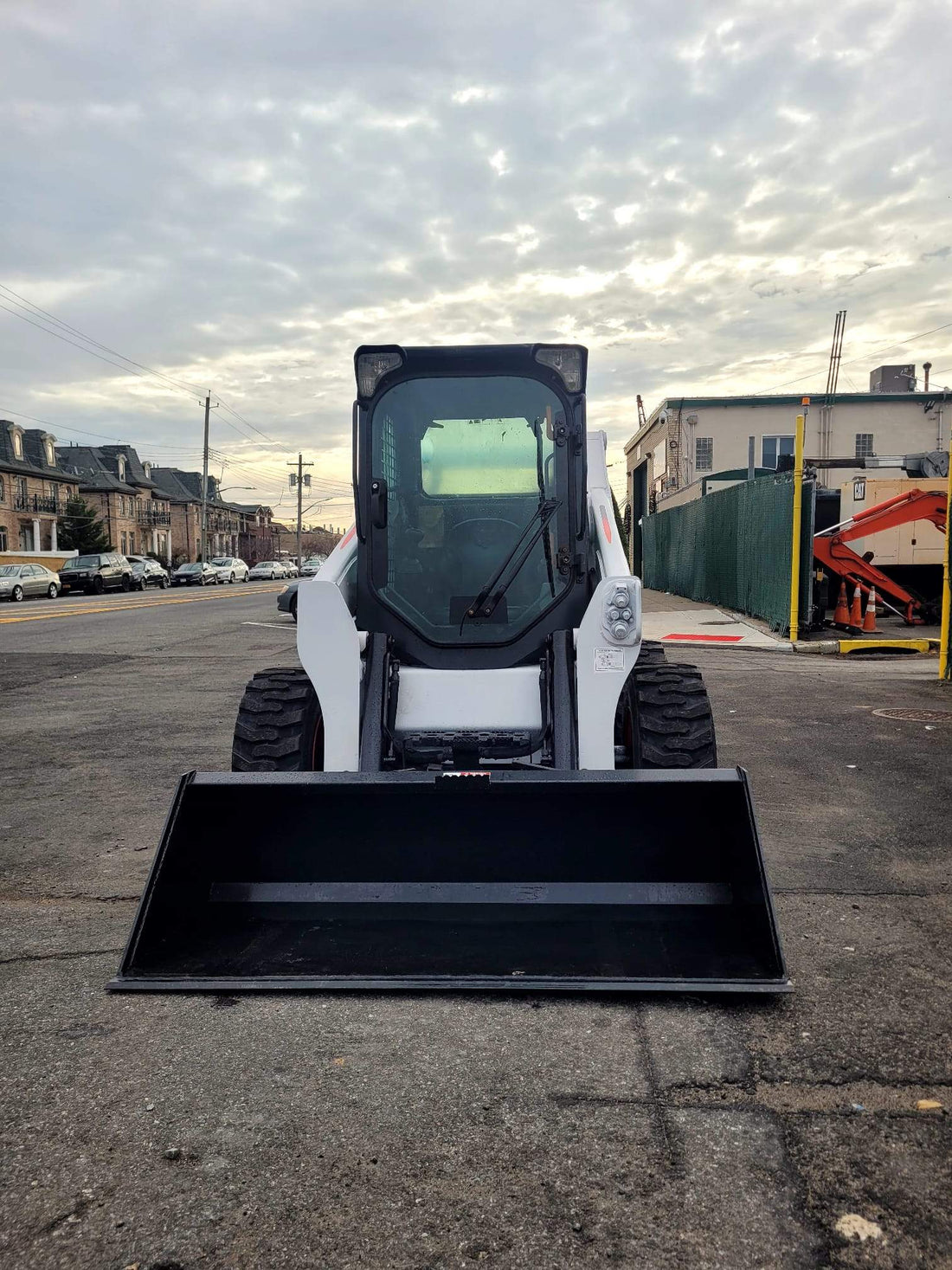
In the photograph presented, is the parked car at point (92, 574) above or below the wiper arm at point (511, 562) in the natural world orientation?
below

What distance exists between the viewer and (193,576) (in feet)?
184

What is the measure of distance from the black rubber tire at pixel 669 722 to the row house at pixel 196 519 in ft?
275

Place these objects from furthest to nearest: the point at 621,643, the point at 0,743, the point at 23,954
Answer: the point at 0,743 < the point at 621,643 < the point at 23,954

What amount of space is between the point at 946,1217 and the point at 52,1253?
6.67 feet

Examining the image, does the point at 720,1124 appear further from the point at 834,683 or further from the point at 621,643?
the point at 834,683

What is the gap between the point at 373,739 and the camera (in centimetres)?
445

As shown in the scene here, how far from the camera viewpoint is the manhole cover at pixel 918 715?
9125mm

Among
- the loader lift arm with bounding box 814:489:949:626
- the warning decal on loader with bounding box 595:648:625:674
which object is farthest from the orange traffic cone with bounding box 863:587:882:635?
the warning decal on loader with bounding box 595:648:625:674

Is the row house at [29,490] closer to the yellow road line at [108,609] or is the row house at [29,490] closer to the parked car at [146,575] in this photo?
the parked car at [146,575]

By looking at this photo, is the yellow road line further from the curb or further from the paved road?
the paved road

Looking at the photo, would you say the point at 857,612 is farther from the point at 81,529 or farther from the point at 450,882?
the point at 81,529

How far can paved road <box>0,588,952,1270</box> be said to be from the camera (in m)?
2.31

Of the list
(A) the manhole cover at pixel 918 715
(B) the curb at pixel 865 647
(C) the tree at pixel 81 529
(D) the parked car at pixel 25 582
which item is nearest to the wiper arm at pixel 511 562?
(A) the manhole cover at pixel 918 715

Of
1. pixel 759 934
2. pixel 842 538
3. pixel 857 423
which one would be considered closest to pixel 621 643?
pixel 759 934
